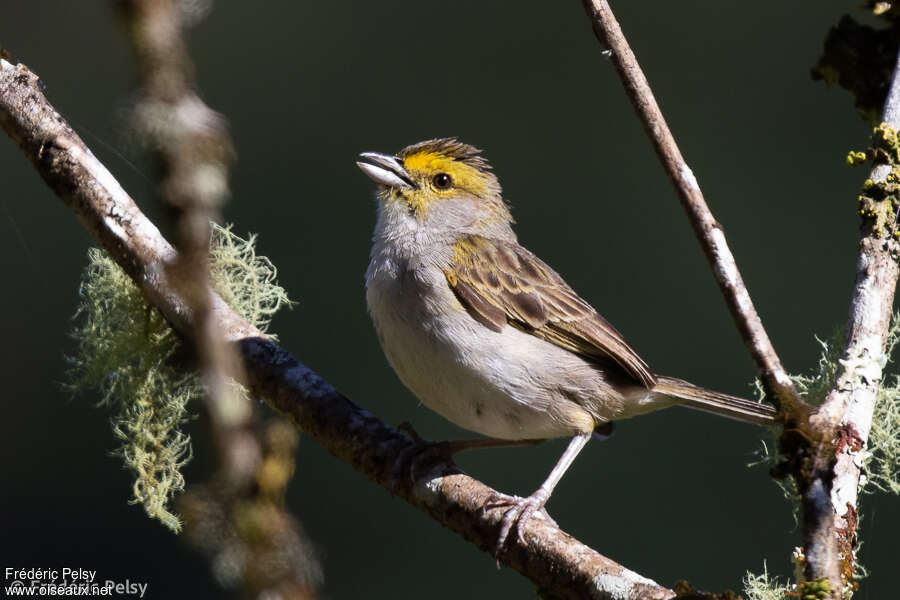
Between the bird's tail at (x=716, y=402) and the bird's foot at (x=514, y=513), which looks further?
the bird's tail at (x=716, y=402)

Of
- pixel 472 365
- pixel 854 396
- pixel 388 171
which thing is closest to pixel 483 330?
pixel 472 365

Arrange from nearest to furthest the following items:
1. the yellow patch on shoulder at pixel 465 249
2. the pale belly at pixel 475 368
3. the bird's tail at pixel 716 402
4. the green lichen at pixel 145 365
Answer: the green lichen at pixel 145 365
the pale belly at pixel 475 368
the bird's tail at pixel 716 402
the yellow patch on shoulder at pixel 465 249

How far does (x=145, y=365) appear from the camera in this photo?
7.21 ft

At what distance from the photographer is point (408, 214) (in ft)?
12.0

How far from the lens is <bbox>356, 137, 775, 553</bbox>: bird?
316 cm

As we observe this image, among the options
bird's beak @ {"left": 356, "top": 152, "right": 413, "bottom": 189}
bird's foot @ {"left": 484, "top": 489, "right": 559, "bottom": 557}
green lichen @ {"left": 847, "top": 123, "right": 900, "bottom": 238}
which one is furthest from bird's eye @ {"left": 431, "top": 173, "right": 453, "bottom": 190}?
green lichen @ {"left": 847, "top": 123, "right": 900, "bottom": 238}

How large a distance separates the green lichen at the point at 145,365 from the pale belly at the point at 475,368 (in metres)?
0.41

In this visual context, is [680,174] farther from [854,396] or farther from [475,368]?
[475,368]

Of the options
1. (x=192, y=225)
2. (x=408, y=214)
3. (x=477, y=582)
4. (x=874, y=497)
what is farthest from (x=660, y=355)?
(x=192, y=225)

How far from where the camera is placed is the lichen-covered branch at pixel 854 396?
4.68 feet

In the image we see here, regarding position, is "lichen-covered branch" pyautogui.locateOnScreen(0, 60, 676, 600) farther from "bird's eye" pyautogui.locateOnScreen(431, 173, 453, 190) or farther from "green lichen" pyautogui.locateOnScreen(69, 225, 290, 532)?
"bird's eye" pyautogui.locateOnScreen(431, 173, 453, 190)

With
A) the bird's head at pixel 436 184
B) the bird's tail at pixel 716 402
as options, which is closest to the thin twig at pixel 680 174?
the bird's tail at pixel 716 402

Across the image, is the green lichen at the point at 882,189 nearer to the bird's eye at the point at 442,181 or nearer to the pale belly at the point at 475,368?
the pale belly at the point at 475,368

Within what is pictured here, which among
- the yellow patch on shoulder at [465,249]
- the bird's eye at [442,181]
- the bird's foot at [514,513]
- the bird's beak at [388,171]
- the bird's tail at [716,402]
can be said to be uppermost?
the bird's eye at [442,181]
